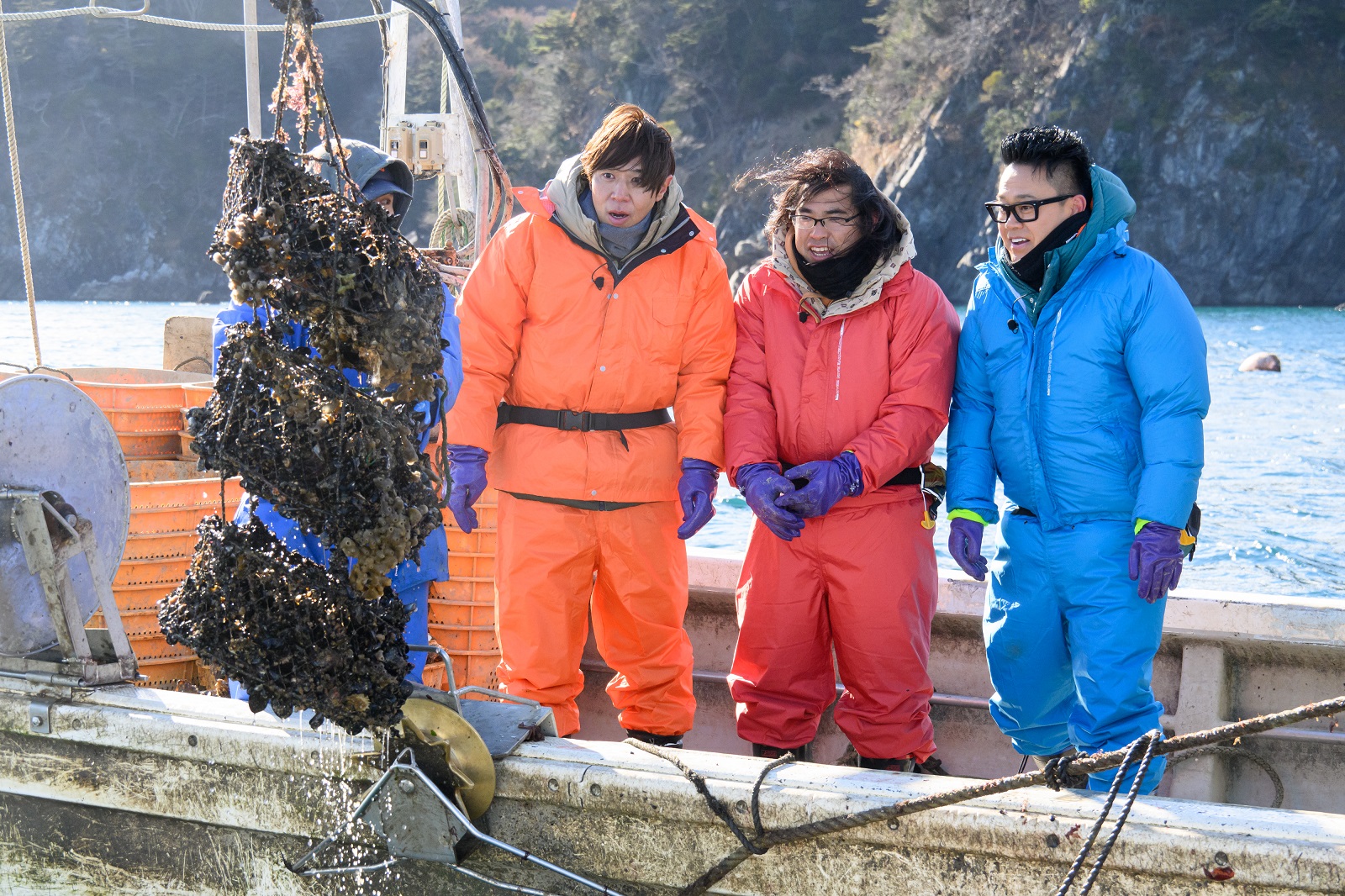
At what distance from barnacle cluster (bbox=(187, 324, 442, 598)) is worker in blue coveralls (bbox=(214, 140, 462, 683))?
408 millimetres

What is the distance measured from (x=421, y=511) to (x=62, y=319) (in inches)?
1811

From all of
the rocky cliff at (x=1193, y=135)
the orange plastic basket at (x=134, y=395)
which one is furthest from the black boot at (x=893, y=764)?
the rocky cliff at (x=1193, y=135)

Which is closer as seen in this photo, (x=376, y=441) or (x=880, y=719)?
(x=376, y=441)

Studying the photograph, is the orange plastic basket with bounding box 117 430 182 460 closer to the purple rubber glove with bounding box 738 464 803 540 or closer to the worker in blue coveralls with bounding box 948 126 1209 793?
the purple rubber glove with bounding box 738 464 803 540

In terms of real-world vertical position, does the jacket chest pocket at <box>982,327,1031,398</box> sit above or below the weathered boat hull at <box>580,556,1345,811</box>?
above

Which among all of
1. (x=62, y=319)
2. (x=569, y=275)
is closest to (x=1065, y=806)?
(x=569, y=275)

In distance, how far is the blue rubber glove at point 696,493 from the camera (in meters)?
2.98

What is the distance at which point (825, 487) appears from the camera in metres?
2.85

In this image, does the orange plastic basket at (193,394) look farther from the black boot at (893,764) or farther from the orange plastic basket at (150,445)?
the black boot at (893,764)

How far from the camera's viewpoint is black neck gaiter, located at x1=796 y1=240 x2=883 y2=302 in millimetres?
2922

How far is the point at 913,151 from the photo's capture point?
138 feet

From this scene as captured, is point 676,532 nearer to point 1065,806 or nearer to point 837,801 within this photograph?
point 837,801

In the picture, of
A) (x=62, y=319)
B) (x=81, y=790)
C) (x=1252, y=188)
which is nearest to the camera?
(x=81, y=790)

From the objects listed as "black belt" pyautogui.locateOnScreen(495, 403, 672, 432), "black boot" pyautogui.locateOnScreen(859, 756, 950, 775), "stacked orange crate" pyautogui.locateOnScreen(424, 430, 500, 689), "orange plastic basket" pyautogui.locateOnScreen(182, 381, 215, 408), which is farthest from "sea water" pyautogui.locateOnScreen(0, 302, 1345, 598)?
"black belt" pyautogui.locateOnScreen(495, 403, 672, 432)
